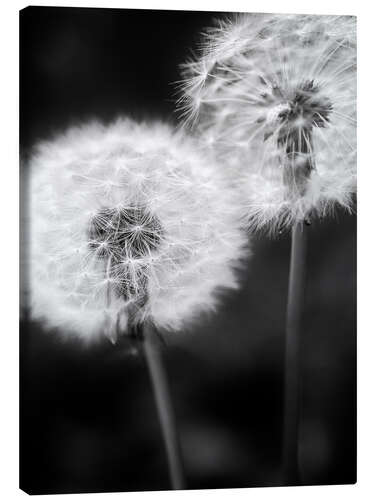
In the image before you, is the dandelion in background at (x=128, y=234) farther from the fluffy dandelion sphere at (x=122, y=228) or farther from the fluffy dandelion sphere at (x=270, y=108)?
the fluffy dandelion sphere at (x=270, y=108)

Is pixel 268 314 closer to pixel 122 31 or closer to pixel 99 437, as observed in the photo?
pixel 99 437

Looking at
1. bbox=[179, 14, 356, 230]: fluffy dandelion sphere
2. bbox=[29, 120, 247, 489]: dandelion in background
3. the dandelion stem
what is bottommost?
the dandelion stem

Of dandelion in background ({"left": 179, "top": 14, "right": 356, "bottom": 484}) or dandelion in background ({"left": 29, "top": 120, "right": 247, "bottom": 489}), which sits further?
dandelion in background ({"left": 179, "top": 14, "right": 356, "bottom": 484})

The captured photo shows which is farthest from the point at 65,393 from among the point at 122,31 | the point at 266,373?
the point at 122,31

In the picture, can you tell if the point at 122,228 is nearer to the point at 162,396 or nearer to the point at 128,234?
the point at 128,234

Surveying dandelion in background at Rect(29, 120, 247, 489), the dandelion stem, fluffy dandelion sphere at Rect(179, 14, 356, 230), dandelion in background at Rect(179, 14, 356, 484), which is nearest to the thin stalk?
dandelion in background at Rect(179, 14, 356, 484)

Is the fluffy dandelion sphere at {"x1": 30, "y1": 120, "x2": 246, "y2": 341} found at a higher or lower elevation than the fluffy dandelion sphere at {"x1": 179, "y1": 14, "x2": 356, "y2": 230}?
lower

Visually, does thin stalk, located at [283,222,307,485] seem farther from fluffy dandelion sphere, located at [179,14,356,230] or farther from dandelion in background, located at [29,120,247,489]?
dandelion in background, located at [29,120,247,489]
